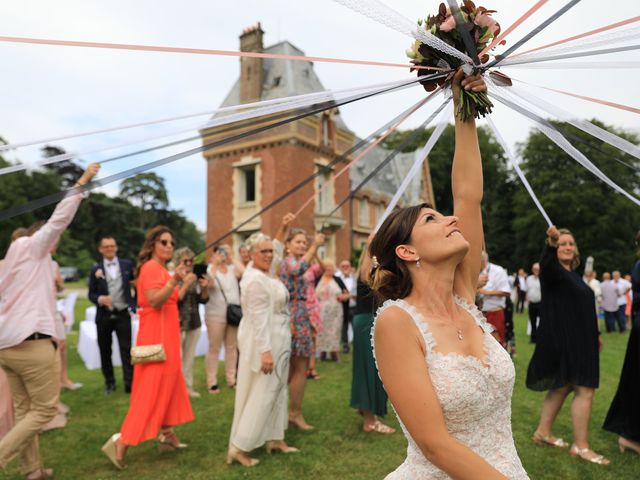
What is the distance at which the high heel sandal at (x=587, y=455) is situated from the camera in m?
4.56

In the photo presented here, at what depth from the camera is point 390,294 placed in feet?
7.09

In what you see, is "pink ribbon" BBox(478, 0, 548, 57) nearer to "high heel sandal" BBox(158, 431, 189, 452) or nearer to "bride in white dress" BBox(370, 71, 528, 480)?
"bride in white dress" BBox(370, 71, 528, 480)

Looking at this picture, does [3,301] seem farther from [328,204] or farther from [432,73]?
[328,204]

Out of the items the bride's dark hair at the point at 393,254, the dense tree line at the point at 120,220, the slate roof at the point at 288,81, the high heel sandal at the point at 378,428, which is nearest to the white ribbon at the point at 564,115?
the bride's dark hair at the point at 393,254

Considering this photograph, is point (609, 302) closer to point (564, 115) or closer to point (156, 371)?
point (156, 371)

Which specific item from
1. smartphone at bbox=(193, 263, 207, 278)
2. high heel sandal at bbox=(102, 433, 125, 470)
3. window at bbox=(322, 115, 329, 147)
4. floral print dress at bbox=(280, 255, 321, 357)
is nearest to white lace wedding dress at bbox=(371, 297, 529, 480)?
high heel sandal at bbox=(102, 433, 125, 470)

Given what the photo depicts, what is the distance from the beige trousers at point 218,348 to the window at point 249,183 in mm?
18417

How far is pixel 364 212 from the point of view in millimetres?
30297

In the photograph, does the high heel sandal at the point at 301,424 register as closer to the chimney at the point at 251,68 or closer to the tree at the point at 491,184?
the chimney at the point at 251,68

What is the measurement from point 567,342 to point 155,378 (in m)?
3.74

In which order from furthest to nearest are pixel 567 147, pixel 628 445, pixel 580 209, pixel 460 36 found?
pixel 580 209 < pixel 628 445 < pixel 567 147 < pixel 460 36

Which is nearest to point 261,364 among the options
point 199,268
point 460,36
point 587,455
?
point 199,268

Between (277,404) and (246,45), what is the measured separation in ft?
73.5

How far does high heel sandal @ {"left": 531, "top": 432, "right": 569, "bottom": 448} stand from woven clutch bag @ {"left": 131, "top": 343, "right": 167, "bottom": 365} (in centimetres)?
361
